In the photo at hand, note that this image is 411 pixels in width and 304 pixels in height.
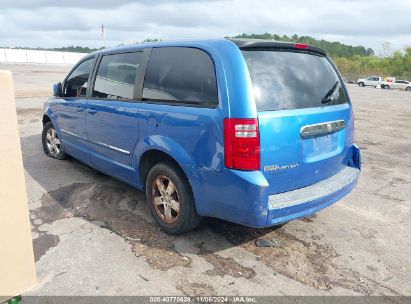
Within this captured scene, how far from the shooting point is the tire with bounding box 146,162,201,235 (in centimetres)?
342

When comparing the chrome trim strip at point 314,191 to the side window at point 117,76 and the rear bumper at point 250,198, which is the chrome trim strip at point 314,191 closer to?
the rear bumper at point 250,198

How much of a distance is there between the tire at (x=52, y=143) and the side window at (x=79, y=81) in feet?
3.21

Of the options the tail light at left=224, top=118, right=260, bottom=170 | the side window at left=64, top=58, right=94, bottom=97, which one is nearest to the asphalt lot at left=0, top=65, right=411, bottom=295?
the tail light at left=224, top=118, right=260, bottom=170

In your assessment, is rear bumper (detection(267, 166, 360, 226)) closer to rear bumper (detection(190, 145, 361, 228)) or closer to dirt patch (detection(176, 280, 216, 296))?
rear bumper (detection(190, 145, 361, 228))

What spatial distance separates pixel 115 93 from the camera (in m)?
4.30

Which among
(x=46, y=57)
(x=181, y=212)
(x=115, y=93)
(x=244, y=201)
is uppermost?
(x=46, y=57)

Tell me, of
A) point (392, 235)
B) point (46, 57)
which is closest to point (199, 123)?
point (392, 235)

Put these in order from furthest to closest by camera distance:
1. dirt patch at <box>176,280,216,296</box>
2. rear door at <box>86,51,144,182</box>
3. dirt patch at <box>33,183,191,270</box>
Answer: rear door at <box>86,51,144,182</box> → dirt patch at <box>33,183,191,270</box> → dirt patch at <box>176,280,216,296</box>

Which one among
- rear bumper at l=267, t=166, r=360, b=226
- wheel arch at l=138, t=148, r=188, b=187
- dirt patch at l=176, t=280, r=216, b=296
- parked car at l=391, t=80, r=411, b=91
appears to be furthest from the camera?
parked car at l=391, t=80, r=411, b=91

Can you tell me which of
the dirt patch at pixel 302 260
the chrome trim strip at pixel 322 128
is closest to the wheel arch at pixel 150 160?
the dirt patch at pixel 302 260

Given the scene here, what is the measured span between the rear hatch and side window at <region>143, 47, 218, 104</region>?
15.0 inches

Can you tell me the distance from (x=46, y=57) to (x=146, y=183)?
211ft

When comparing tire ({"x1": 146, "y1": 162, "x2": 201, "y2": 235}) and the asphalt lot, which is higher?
tire ({"x1": 146, "y1": 162, "x2": 201, "y2": 235})

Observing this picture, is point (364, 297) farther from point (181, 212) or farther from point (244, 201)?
point (181, 212)
